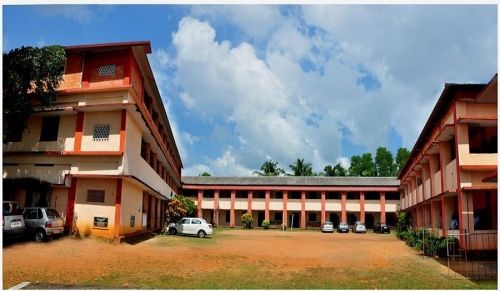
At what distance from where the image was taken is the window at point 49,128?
20.0 meters

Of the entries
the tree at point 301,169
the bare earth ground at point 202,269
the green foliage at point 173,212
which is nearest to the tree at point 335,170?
the tree at point 301,169

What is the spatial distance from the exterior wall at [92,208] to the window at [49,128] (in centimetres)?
273

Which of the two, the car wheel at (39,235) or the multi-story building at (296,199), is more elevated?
the multi-story building at (296,199)

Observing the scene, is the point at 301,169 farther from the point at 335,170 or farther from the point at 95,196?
the point at 95,196

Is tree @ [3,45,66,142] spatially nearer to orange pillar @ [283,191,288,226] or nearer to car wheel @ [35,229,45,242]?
car wheel @ [35,229,45,242]

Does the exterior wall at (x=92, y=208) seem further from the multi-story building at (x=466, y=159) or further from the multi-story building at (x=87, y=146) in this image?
the multi-story building at (x=466, y=159)

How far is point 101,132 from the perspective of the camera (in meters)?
19.1

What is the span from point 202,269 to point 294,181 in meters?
36.1

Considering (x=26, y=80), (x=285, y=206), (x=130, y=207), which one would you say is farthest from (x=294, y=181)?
(x=26, y=80)

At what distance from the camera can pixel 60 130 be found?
1962 cm

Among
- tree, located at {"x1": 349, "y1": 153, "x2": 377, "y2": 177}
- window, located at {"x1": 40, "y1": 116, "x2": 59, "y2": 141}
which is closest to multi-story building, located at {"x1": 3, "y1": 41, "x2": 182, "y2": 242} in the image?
window, located at {"x1": 40, "y1": 116, "x2": 59, "y2": 141}

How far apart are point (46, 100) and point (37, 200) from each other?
14.5 feet

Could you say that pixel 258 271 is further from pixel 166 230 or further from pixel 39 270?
pixel 166 230

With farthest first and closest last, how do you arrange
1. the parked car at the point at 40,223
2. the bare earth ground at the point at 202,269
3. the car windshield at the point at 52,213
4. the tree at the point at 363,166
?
the tree at the point at 363,166 < the car windshield at the point at 52,213 < the parked car at the point at 40,223 < the bare earth ground at the point at 202,269
